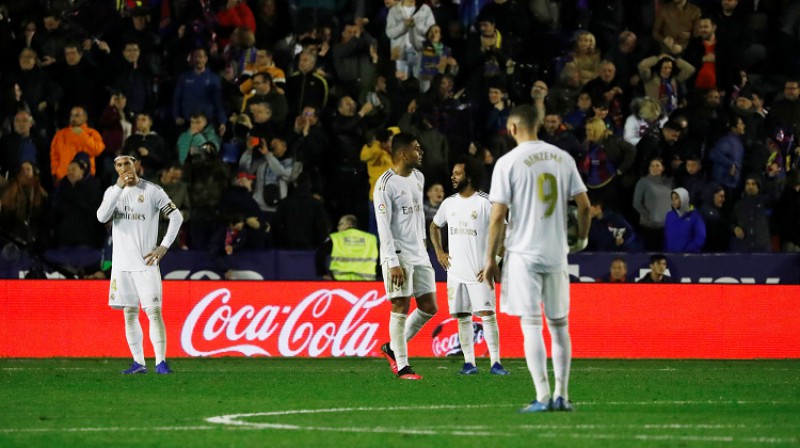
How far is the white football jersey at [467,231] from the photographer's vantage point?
1616 cm

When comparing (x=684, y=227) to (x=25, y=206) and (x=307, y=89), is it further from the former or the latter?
(x=25, y=206)

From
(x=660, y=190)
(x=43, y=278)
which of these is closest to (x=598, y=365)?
(x=660, y=190)

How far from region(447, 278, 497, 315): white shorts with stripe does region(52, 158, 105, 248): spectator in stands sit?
702cm

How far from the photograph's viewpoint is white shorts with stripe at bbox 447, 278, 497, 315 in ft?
53.0

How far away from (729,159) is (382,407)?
1200 cm

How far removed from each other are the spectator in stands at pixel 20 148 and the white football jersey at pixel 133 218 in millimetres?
→ 6865

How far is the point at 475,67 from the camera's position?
2359 centimetres

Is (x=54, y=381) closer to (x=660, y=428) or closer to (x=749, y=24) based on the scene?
(x=660, y=428)

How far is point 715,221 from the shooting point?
2186 centimetres

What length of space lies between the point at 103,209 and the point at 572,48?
1041 centimetres

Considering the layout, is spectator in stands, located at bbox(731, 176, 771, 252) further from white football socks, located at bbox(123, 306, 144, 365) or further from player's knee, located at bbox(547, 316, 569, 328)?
player's knee, located at bbox(547, 316, 569, 328)

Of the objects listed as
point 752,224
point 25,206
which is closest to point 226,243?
point 25,206

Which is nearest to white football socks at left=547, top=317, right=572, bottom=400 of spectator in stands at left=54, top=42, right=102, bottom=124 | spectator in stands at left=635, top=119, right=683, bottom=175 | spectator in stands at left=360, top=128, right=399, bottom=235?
spectator in stands at left=360, top=128, right=399, bottom=235

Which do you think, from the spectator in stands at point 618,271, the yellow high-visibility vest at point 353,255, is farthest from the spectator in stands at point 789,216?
the yellow high-visibility vest at point 353,255
